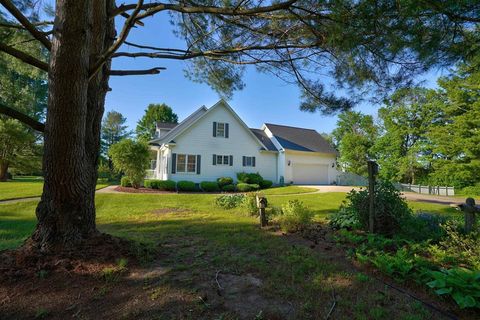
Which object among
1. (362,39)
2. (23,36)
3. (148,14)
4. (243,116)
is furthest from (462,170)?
(23,36)

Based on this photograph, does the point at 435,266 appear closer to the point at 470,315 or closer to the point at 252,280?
the point at 470,315

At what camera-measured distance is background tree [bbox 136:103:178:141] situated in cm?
3909

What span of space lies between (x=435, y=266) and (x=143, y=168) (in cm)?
1573

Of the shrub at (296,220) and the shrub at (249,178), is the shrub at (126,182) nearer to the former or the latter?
the shrub at (249,178)

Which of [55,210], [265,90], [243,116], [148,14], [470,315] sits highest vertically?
[243,116]

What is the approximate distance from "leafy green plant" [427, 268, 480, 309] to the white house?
1627 centimetres

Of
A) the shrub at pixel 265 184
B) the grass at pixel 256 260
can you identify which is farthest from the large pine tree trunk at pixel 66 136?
the shrub at pixel 265 184

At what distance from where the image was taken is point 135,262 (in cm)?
331

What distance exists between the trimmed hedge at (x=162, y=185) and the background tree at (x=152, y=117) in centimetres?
2412

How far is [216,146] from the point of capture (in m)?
19.1

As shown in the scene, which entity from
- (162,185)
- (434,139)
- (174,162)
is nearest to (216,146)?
(174,162)

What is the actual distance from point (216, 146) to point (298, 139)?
8.88 m

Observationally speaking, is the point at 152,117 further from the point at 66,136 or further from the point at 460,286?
the point at 460,286

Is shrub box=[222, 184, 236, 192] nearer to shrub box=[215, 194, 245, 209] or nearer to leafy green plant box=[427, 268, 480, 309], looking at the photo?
shrub box=[215, 194, 245, 209]
